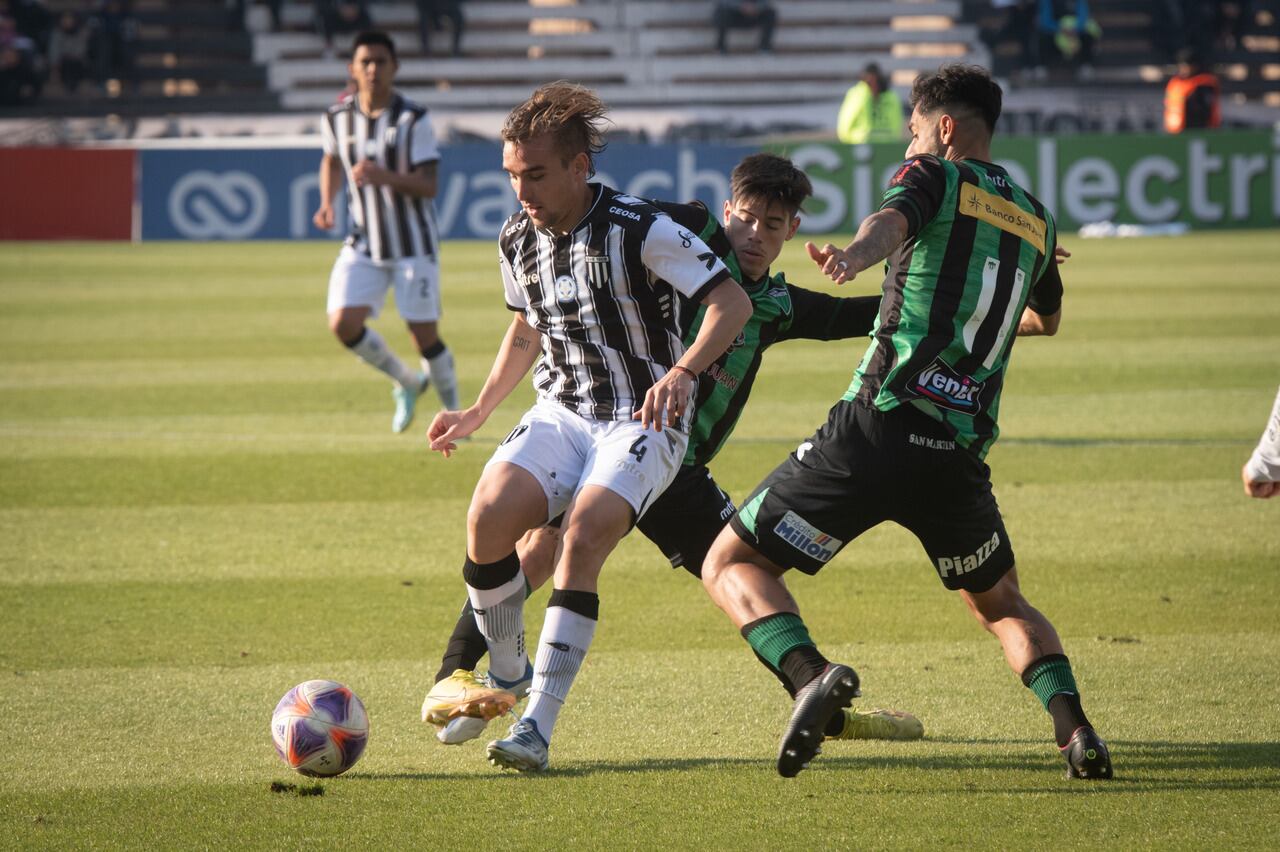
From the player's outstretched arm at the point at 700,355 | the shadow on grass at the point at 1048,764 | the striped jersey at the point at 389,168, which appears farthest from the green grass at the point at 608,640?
the striped jersey at the point at 389,168

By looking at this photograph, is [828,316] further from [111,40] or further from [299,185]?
[111,40]

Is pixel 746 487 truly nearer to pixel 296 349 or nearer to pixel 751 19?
pixel 296 349

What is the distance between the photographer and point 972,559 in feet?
14.4

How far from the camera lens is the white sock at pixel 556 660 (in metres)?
4.32

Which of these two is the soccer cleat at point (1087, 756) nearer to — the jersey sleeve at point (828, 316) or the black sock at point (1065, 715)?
the black sock at point (1065, 715)

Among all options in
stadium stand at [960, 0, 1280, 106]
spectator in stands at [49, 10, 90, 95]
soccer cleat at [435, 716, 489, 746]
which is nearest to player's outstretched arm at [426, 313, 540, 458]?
soccer cleat at [435, 716, 489, 746]

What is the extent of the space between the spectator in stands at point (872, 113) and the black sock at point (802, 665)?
20724 mm

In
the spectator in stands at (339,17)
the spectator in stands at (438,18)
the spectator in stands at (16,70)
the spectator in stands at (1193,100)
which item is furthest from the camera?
the spectator in stands at (438,18)

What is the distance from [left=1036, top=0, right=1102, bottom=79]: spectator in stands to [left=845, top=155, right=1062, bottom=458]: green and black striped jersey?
101 feet

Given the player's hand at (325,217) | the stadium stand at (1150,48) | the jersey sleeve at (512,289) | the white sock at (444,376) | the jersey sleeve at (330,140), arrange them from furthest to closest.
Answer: the stadium stand at (1150,48) < the player's hand at (325,217) < the jersey sleeve at (330,140) < the white sock at (444,376) < the jersey sleeve at (512,289)

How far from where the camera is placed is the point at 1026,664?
4.42m

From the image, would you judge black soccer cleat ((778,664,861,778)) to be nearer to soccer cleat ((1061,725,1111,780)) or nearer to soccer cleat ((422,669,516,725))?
soccer cleat ((1061,725,1111,780))

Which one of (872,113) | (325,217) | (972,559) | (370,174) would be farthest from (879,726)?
(872,113)

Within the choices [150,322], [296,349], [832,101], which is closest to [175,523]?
[296,349]
